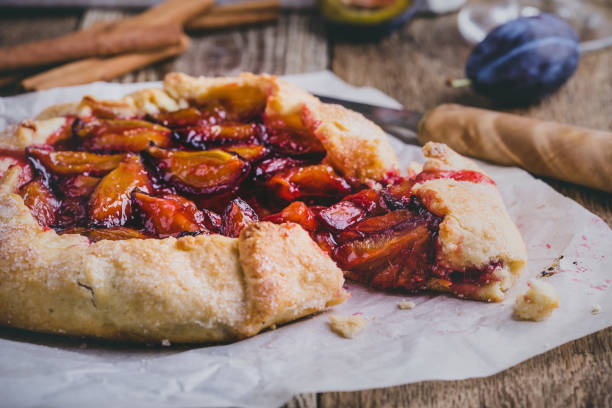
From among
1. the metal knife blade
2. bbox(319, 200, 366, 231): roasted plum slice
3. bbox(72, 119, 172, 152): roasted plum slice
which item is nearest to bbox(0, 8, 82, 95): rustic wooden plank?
bbox(72, 119, 172, 152): roasted plum slice

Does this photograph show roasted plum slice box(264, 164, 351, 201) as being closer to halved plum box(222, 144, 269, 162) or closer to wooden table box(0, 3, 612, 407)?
halved plum box(222, 144, 269, 162)

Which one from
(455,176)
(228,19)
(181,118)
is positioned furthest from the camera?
(228,19)

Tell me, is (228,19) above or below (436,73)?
above

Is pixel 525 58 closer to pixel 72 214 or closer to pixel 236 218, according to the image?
pixel 236 218

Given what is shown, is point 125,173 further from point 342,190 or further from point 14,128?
point 342,190

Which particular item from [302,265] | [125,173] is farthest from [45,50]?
[302,265]

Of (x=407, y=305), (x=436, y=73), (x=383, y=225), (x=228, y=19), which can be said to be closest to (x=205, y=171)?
(x=383, y=225)

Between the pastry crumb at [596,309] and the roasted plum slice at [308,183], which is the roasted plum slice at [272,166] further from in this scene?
the pastry crumb at [596,309]
